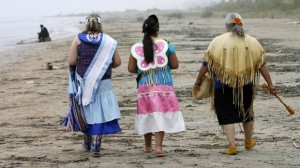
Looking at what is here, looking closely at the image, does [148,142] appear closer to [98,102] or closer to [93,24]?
[98,102]

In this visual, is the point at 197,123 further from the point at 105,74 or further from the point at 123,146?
the point at 105,74

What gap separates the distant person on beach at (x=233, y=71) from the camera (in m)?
7.34

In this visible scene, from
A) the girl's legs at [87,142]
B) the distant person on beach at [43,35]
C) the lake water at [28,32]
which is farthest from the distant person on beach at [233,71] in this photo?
the distant person on beach at [43,35]

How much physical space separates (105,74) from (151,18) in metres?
0.83

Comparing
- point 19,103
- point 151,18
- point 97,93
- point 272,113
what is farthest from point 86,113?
point 19,103

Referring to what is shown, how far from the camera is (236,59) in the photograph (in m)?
7.35

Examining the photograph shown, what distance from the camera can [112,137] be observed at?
8.74 meters

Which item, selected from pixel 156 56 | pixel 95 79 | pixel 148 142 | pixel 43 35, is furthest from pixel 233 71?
pixel 43 35

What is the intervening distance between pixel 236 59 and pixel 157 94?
3.17 ft

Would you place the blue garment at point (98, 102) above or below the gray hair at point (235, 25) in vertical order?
below

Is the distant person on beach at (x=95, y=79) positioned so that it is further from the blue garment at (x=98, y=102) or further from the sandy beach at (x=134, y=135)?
the sandy beach at (x=134, y=135)

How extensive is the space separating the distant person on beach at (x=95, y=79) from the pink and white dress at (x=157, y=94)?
0.32 m

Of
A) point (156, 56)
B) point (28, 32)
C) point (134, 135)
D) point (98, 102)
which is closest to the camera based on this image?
point (156, 56)

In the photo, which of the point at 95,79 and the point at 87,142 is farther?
the point at 87,142
